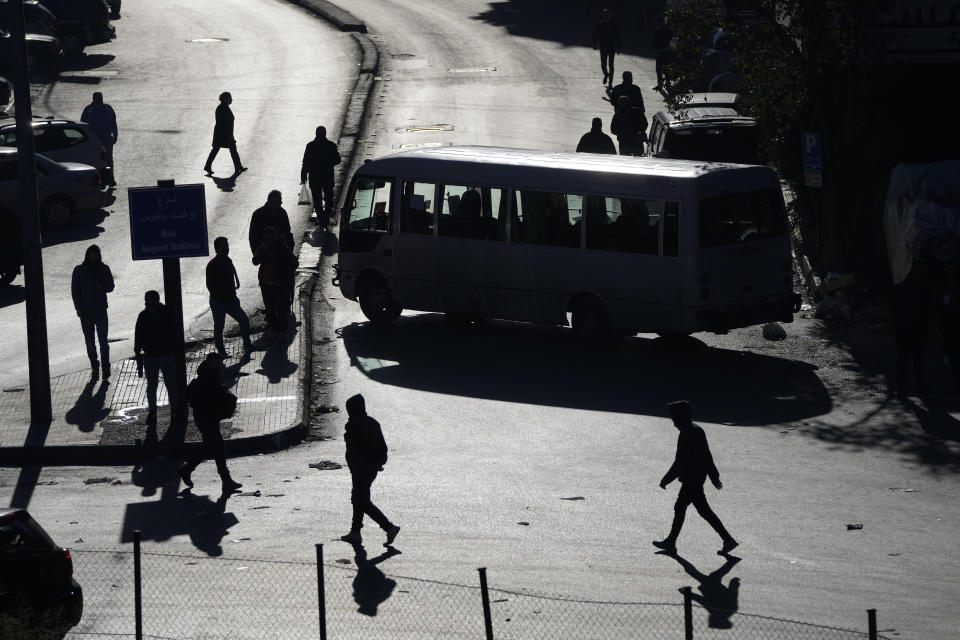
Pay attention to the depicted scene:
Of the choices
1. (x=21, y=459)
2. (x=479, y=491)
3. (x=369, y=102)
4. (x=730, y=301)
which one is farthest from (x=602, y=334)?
(x=369, y=102)

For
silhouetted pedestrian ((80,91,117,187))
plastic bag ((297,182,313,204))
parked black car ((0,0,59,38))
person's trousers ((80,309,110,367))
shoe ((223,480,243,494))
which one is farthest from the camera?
parked black car ((0,0,59,38))

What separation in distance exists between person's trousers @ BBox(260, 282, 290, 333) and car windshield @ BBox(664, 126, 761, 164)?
8551 millimetres

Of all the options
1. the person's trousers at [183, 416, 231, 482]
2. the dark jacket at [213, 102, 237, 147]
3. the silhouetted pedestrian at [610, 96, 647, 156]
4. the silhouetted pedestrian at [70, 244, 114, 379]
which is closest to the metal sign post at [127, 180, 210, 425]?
the silhouetted pedestrian at [70, 244, 114, 379]

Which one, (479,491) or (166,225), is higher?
(166,225)

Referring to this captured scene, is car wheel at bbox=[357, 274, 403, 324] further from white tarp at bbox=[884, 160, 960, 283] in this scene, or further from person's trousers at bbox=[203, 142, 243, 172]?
person's trousers at bbox=[203, 142, 243, 172]

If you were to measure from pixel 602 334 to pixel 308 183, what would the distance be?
429 inches

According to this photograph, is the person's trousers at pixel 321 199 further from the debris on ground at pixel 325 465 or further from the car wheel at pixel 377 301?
the debris on ground at pixel 325 465

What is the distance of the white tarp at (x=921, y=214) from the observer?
67.4 ft

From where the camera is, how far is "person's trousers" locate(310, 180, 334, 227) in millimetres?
26703

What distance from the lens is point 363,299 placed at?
21828 millimetres

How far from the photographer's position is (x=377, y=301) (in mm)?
21734

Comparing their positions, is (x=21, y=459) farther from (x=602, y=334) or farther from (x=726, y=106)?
(x=726, y=106)

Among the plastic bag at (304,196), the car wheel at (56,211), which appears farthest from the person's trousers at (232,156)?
the car wheel at (56,211)

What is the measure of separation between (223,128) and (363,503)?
18.9 meters
